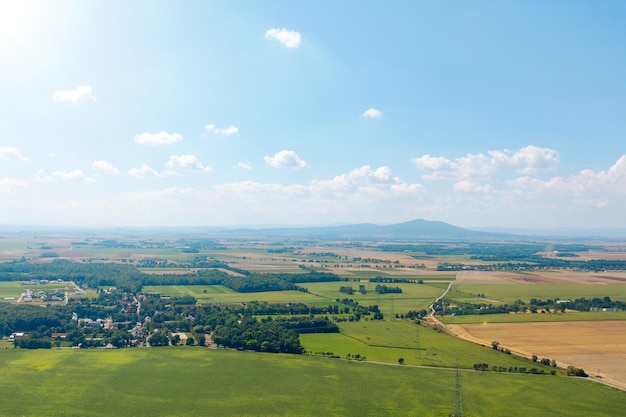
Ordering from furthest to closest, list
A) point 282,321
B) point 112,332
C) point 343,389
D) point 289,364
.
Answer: point 282,321 < point 112,332 < point 289,364 < point 343,389

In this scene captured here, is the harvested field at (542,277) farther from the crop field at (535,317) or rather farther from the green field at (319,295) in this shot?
the crop field at (535,317)

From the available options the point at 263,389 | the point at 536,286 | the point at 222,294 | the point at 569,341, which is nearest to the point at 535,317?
the point at 569,341

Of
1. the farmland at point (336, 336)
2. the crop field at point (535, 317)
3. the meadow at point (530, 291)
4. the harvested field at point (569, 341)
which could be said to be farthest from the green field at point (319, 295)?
the harvested field at point (569, 341)

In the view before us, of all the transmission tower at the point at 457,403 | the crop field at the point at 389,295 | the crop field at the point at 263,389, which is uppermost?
the crop field at the point at 389,295

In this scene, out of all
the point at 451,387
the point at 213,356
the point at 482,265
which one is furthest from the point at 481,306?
the point at 482,265

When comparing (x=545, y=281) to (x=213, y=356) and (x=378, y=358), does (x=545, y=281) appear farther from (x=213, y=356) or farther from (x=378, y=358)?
(x=213, y=356)

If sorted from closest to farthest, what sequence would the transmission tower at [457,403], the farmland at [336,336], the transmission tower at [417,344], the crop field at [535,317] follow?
1. the transmission tower at [457,403]
2. the farmland at [336,336]
3. the transmission tower at [417,344]
4. the crop field at [535,317]
